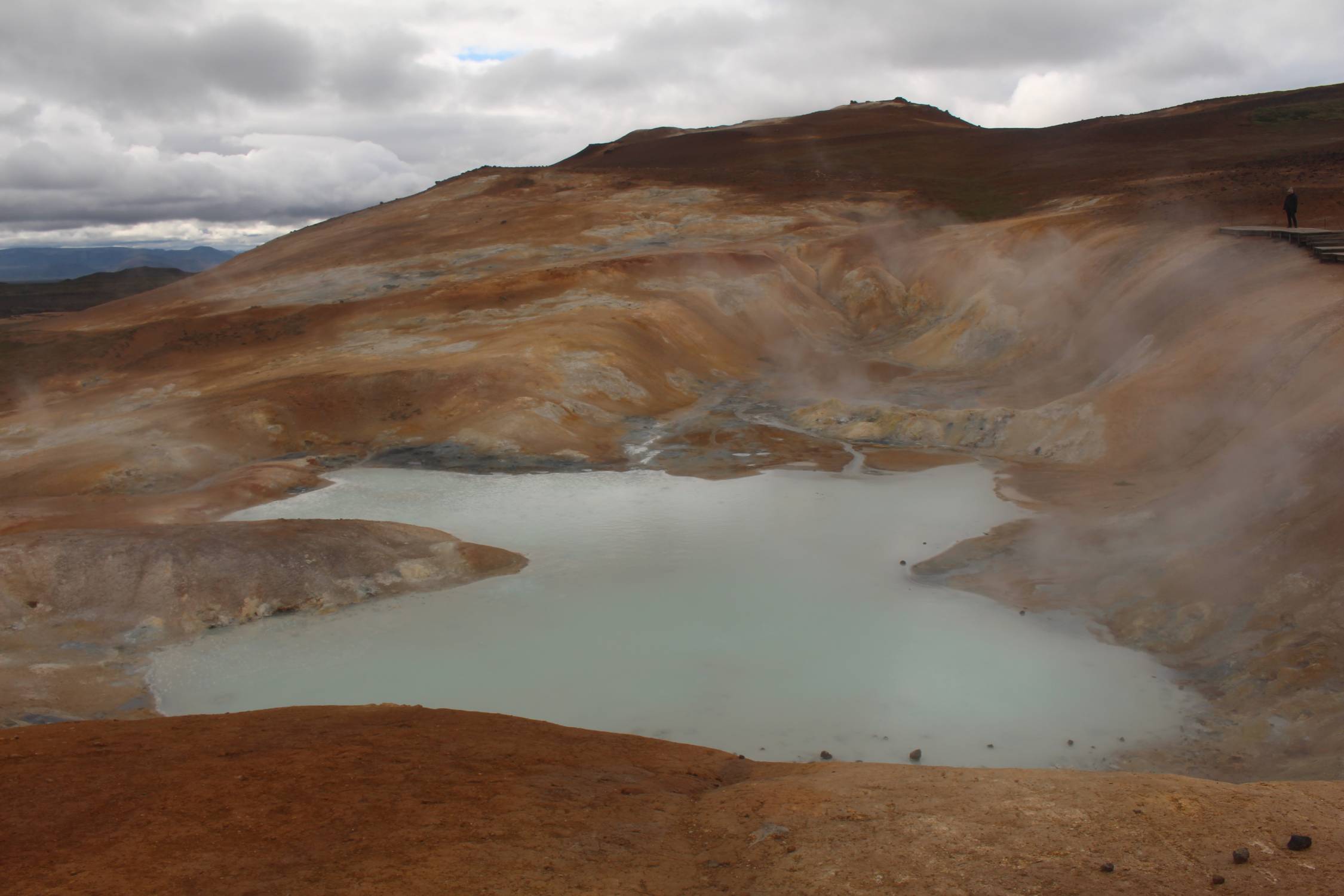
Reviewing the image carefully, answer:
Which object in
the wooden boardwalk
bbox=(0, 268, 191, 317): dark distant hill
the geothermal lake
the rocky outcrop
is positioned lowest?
the geothermal lake

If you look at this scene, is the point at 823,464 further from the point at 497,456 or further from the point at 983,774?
the point at 983,774

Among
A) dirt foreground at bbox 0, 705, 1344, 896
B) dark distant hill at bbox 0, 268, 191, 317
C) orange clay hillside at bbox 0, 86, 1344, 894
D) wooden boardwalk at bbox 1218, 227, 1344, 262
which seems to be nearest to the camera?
dirt foreground at bbox 0, 705, 1344, 896

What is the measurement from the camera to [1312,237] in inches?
993

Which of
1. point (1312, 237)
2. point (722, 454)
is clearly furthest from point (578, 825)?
point (1312, 237)

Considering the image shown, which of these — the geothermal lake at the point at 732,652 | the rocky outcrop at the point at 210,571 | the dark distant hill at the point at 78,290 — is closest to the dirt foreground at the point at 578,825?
the geothermal lake at the point at 732,652

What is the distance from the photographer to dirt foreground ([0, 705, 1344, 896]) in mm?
6672

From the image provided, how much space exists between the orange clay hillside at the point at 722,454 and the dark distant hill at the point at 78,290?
59790mm

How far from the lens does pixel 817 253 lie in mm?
48281

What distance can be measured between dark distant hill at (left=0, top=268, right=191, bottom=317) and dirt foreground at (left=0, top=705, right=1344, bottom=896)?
10236 centimetres

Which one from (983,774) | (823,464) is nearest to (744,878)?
(983,774)

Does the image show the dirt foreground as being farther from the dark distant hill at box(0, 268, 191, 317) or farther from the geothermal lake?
the dark distant hill at box(0, 268, 191, 317)

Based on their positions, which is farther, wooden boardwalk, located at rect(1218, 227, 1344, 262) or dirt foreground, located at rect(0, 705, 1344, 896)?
wooden boardwalk, located at rect(1218, 227, 1344, 262)

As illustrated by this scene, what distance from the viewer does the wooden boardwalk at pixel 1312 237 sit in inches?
933

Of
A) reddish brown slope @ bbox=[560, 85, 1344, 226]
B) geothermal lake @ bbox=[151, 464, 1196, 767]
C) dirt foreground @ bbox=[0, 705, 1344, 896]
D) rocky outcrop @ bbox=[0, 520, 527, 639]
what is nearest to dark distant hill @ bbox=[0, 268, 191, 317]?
reddish brown slope @ bbox=[560, 85, 1344, 226]
